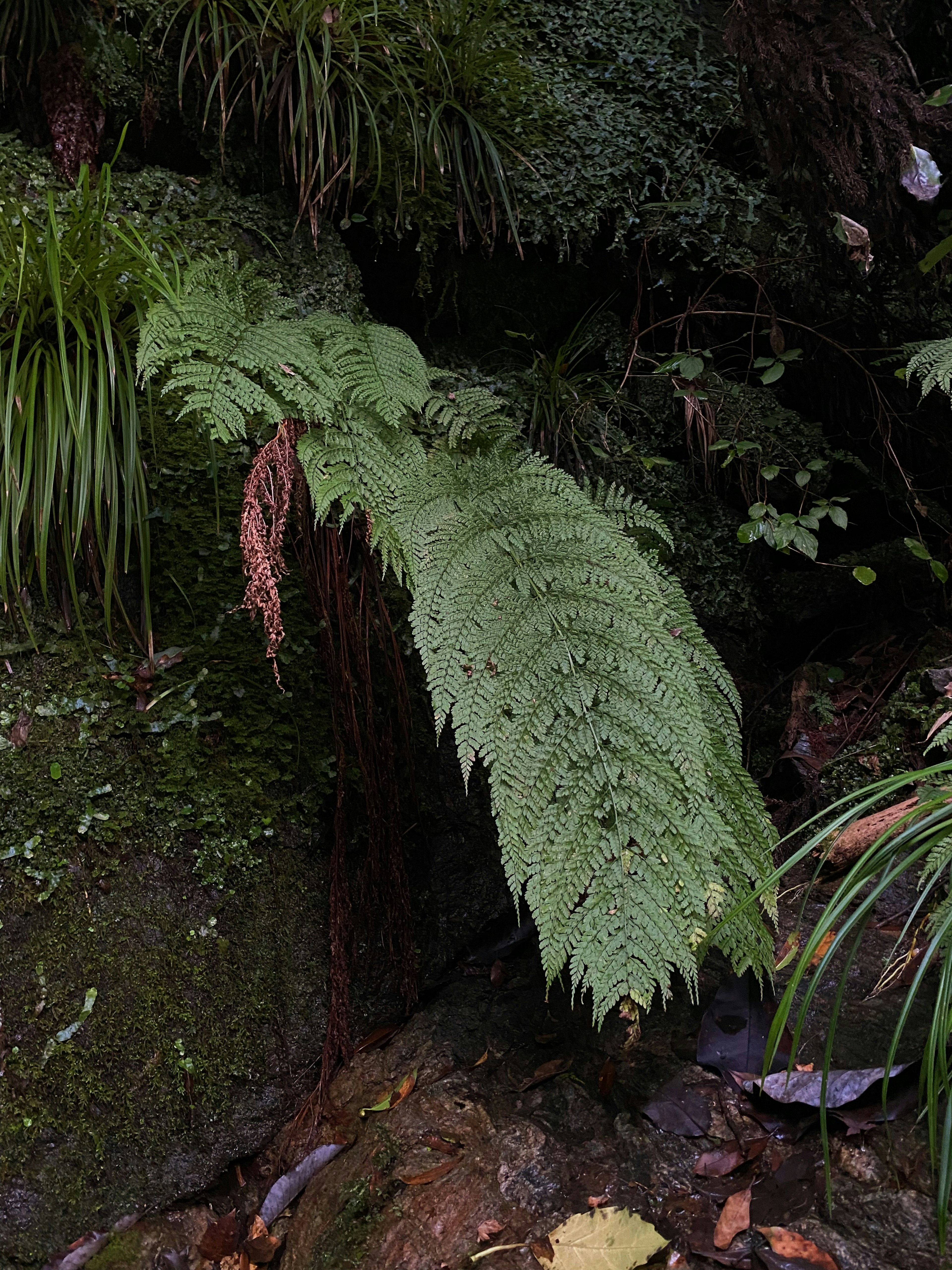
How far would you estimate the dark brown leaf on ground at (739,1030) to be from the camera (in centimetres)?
162

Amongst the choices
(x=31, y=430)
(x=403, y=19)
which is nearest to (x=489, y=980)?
(x=31, y=430)

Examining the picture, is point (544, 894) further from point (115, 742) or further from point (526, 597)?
point (115, 742)

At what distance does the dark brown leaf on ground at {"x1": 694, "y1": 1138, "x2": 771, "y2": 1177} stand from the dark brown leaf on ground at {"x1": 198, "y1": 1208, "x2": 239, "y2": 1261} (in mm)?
951

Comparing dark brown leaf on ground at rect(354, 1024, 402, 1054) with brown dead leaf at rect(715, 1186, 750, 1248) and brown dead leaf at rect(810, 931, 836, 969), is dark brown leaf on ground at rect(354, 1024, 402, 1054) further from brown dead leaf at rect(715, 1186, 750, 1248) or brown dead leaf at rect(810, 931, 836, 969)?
brown dead leaf at rect(810, 931, 836, 969)

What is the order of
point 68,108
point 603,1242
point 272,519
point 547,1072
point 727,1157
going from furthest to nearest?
1. point 68,108
2. point 272,519
3. point 547,1072
4. point 727,1157
5. point 603,1242

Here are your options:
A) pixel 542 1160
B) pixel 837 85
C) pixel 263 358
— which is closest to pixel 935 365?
pixel 837 85

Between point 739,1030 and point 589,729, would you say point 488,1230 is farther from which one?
point 589,729

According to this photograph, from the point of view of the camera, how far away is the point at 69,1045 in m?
1.74

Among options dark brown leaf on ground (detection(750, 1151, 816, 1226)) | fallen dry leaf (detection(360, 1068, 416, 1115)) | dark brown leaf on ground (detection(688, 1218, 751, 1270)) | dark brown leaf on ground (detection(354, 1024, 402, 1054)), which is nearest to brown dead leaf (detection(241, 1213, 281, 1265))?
fallen dry leaf (detection(360, 1068, 416, 1115))

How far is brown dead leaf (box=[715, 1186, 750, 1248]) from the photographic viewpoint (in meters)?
1.34

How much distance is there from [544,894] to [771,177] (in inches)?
78.8

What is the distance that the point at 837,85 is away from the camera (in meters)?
2.04

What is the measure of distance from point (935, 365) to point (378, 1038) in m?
2.06

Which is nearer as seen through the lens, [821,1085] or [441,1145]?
[821,1085]
